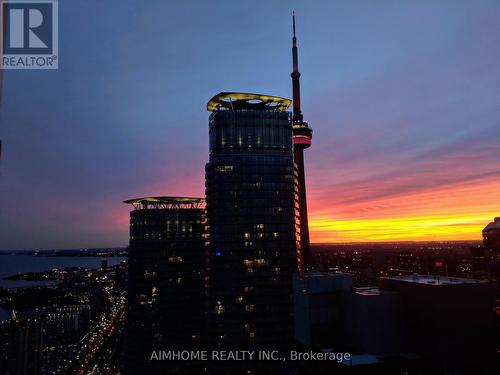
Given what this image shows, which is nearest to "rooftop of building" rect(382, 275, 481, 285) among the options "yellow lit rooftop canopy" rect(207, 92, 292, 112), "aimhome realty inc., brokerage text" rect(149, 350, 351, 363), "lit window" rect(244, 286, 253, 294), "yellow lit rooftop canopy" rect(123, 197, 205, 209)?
"aimhome realty inc., brokerage text" rect(149, 350, 351, 363)

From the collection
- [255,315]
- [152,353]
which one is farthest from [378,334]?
[152,353]

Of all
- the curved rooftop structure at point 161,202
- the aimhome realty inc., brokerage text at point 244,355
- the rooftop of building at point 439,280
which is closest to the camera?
the rooftop of building at point 439,280

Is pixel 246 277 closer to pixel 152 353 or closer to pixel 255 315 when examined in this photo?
pixel 255 315

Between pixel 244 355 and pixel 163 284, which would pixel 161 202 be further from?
pixel 244 355

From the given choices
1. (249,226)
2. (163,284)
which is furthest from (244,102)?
(163,284)

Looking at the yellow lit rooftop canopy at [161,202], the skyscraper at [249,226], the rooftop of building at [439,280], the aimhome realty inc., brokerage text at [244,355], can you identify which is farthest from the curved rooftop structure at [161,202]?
the rooftop of building at [439,280]

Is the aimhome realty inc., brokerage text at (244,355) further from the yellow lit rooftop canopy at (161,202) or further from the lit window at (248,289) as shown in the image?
the yellow lit rooftop canopy at (161,202)
